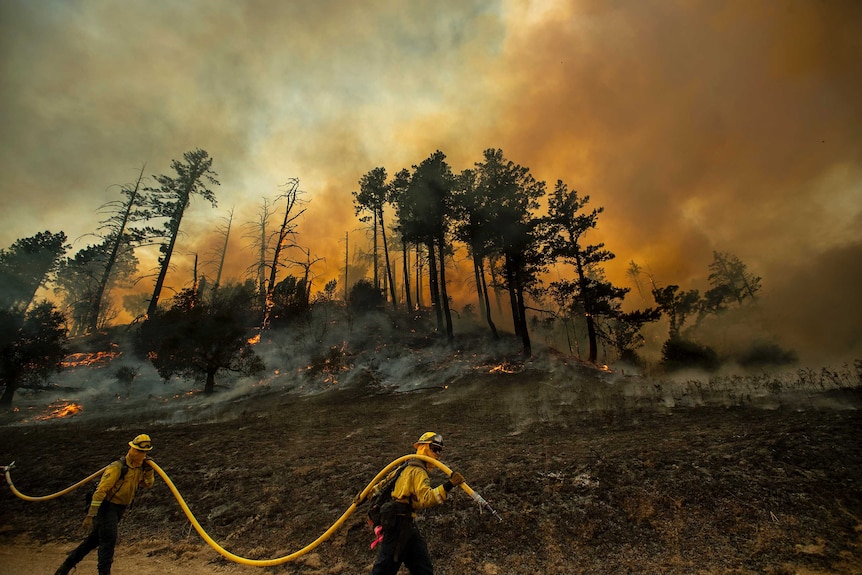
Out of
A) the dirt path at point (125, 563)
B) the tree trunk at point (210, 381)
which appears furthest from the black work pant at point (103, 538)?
the tree trunk at point (210, 381)

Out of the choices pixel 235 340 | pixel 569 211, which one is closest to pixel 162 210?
pixel 235 340

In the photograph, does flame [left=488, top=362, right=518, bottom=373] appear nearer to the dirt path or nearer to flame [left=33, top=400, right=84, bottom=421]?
the dirt path

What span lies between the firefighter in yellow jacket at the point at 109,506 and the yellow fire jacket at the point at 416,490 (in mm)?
4404

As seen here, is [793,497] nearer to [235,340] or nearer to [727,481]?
[727,481]

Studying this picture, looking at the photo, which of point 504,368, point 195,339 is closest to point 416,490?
point 504,368

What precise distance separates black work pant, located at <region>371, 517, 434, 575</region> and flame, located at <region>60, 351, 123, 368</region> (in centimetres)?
2955

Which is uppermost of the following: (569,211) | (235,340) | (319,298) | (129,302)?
(129,302)

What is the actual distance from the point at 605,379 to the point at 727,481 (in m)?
13.4

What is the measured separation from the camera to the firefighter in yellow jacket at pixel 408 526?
163 inches

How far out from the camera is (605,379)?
1873cm

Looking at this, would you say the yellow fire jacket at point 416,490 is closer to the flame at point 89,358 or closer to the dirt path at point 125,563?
the dirt path at point 125,563

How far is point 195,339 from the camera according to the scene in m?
19.5

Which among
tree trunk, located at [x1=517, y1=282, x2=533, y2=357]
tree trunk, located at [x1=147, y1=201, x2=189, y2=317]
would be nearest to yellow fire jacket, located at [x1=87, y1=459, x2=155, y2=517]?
tree trunk, located at [x1=517, y1=282, x2=533, y2=357]

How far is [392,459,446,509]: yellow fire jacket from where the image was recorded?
163 inches
